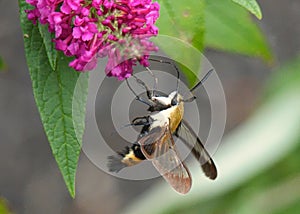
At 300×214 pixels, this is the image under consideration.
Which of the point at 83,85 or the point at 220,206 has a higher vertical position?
the point at 83,85

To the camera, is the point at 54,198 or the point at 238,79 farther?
the point at 238,79

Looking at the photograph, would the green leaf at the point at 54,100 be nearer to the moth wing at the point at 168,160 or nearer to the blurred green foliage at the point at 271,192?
the moth wing at the point at 168,160

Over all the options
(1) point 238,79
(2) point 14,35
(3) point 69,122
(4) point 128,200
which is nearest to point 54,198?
(4) point 128,200

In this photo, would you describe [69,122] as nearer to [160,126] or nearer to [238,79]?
[160,126]

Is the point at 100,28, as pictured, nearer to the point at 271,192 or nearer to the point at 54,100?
the point at 54,100

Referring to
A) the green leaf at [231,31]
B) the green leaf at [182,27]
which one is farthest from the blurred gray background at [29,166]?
the green leaf at [182,27]

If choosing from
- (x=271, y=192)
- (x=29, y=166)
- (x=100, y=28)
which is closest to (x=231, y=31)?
(x=100, y=28)
